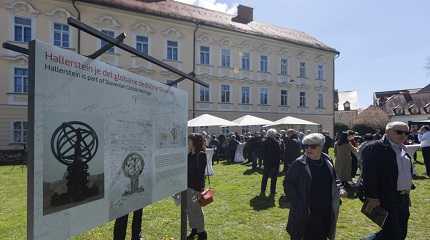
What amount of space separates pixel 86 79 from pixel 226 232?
5020mm

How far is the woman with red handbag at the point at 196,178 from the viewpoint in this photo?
6.76 metres

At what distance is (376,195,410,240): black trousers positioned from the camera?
543 cm

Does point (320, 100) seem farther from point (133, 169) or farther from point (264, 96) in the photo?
point (133, 169)

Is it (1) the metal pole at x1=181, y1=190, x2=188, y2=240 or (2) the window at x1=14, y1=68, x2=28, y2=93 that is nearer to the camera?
(1) the metal pole at x1=181, y1=190, x2=188, y2=240

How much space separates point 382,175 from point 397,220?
1.98 feet

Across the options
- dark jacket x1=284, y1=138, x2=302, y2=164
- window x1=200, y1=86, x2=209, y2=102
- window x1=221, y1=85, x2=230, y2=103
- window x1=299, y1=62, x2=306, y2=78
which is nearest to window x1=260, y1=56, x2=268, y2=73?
window x1=221, y1=85, x2=230, y2=103

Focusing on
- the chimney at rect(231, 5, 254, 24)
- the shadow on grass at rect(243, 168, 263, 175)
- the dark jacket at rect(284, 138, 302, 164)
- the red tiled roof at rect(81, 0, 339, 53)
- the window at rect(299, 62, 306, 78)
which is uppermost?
the chimney at rect(231, 5, 254, 24)

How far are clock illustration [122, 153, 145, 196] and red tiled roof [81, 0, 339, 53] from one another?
1076 inches

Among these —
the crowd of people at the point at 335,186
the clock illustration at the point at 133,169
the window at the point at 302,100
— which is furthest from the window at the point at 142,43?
the clock illustration at the point at 133,169

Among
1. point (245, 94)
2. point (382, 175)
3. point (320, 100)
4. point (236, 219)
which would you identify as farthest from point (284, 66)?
point (382, 175)

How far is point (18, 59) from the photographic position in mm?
Answer: 26969

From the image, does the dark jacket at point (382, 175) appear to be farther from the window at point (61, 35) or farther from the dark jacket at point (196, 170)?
the window at point (61, 35)

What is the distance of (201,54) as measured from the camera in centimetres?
3575

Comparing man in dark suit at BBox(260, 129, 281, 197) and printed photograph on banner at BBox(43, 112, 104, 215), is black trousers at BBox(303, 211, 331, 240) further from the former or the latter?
man in dark suit at BBox(260, 129, 281, 197)
